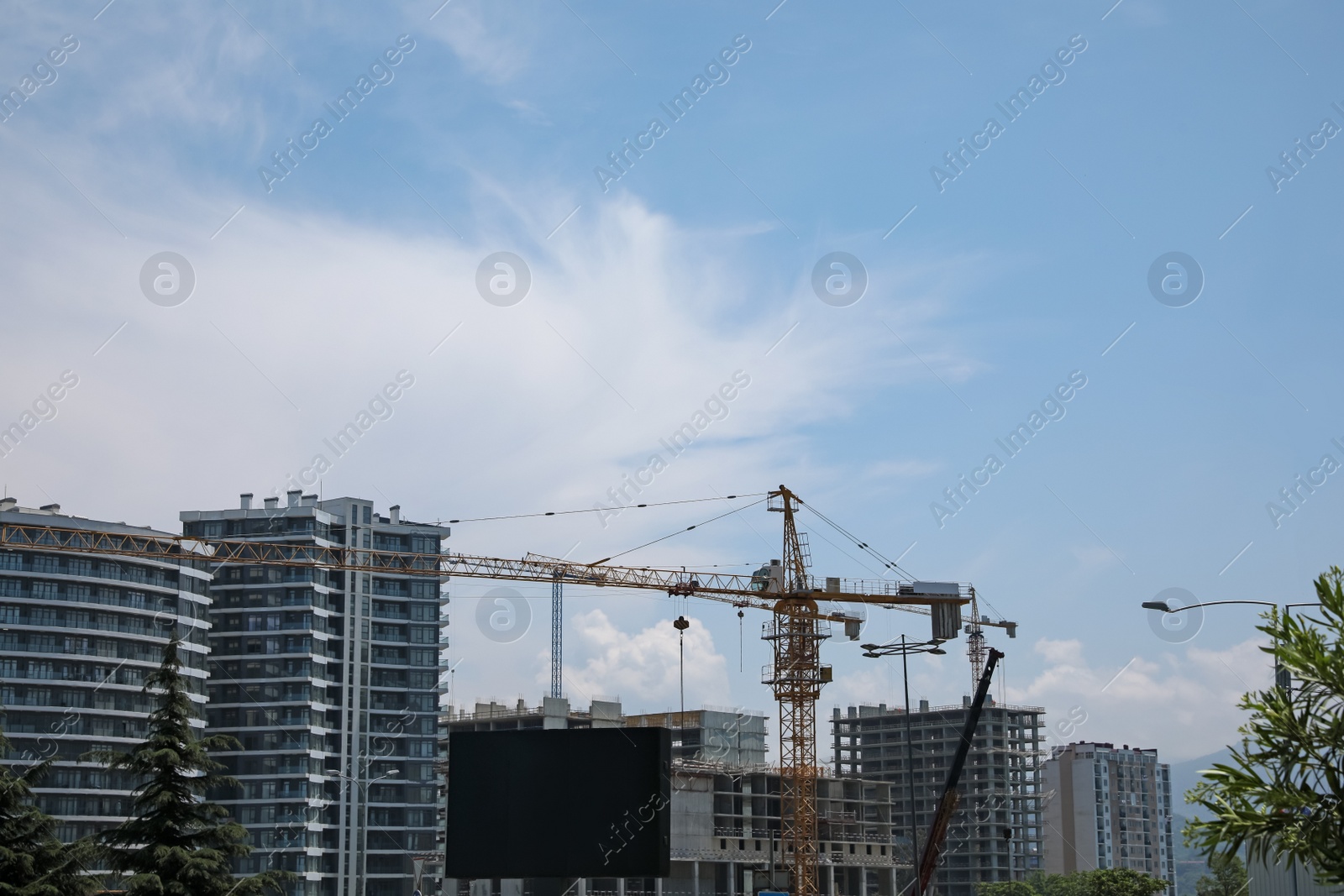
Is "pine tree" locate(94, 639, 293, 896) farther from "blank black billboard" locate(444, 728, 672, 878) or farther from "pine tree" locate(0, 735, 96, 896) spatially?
"blank black billboard" locate(444, 728, 672, 878)

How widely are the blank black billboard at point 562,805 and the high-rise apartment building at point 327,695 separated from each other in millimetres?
74366

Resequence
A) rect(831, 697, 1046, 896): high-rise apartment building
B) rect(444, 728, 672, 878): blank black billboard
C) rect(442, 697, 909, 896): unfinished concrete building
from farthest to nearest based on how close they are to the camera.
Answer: rect(831, 697, 1046, 896): high-rise apartment building, rect(442, 697, 909, 896): unfinished concrete building, rect(444, 728, 672, 878): blank black billboard

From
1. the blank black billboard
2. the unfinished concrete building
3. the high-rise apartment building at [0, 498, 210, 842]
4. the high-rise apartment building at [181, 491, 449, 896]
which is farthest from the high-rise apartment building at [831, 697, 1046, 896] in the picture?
the blank black billboard

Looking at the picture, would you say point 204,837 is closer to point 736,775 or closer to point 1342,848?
point 1342,848

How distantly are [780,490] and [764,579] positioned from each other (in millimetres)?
6161

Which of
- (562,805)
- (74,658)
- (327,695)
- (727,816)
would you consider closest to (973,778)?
(727,816)

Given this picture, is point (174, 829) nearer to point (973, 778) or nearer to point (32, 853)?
point (32, 853)

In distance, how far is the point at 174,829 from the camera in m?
38.8

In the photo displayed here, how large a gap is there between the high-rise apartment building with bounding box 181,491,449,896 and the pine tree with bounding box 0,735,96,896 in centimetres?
7217

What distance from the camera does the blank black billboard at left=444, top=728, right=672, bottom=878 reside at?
3944cm

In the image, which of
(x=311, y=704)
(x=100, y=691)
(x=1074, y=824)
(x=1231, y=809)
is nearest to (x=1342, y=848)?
(x=1231, y=809)

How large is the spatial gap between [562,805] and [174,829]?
10754mm

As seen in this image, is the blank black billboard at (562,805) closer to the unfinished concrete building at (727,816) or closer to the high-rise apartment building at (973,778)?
the unfinished concrete building at (727,816)

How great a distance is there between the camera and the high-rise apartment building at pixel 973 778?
181875mm
